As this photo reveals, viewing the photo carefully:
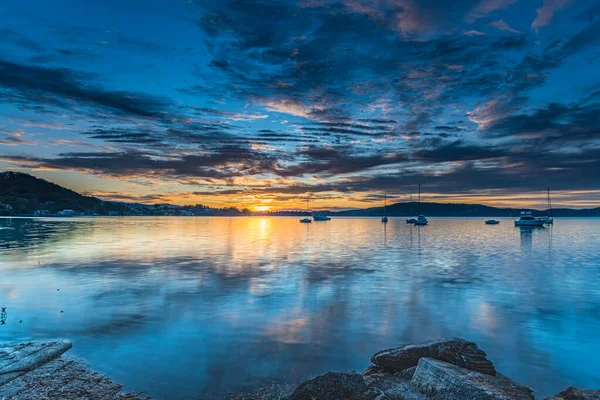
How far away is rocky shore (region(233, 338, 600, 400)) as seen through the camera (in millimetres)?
8055

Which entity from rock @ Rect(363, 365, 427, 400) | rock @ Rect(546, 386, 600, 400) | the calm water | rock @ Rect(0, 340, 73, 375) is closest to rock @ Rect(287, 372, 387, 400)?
rock @ Rect(363, 365, 427, 400)

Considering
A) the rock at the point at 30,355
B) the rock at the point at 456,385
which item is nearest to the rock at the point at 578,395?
the rock at the point at 456,385

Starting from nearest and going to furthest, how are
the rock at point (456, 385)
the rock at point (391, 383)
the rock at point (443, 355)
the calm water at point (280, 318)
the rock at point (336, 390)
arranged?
the rock at point (456, 385) → the rock at point (336, 390) → the rock at point (391, 383) → the rock at point (443, 355) → the calm water at point (280, 318)

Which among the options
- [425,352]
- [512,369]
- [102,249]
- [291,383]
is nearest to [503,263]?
[512,369]

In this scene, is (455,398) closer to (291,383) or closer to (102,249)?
(291,383)

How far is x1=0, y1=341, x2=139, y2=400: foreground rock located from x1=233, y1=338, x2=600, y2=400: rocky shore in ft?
12.2

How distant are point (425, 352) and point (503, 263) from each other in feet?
112

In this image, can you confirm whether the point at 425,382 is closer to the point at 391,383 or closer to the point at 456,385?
the point at 456,385

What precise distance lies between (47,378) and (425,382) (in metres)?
9.73

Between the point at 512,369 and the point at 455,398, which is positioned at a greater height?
the point at 455,398

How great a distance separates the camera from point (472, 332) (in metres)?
15.3

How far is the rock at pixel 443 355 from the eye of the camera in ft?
33.6

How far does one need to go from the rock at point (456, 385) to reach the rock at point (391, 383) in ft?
0.81

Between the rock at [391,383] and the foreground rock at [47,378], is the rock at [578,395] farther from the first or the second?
the foreground rock at [47,378]
